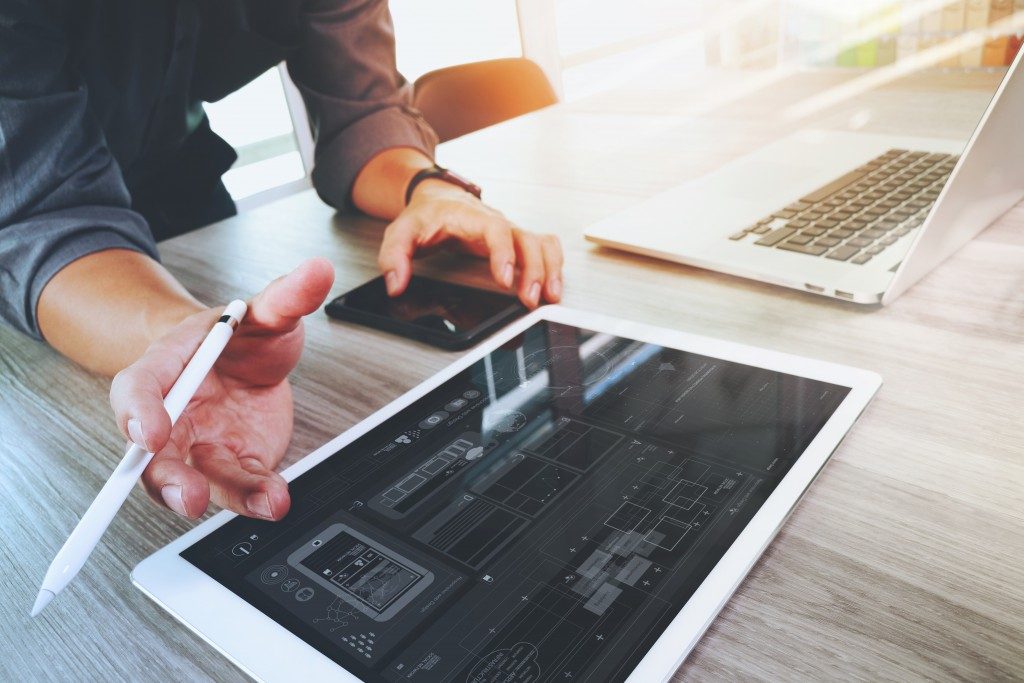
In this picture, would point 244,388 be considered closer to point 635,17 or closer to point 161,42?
point 161,42

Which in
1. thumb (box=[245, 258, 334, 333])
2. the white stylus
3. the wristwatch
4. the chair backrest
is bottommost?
the chair backrest

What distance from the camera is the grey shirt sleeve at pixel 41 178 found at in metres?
0.80

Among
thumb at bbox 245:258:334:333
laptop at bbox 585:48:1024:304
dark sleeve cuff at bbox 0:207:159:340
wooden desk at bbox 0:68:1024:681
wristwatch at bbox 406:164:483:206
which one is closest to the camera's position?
wooden desk at bbox 0:68:1024:681

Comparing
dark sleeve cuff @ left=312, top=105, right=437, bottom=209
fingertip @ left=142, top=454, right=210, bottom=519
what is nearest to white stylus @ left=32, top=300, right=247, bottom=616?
fingertip @ left=142, top=454, right=210, bottom=519

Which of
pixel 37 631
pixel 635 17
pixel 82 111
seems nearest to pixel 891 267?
pixel 37 631

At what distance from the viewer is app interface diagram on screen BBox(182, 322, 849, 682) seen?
385mm

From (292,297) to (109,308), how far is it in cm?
28

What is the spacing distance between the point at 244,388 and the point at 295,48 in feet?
2.60

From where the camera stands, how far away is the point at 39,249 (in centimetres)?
79

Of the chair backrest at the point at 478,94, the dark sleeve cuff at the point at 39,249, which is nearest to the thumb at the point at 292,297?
the dark sleeve cuff at the point at 39,249

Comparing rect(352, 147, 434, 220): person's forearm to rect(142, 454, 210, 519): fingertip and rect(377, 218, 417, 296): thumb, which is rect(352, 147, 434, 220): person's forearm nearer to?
rect(377, 218, 417, 296): thumb

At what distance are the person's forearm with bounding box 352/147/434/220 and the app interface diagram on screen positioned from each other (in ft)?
1.57

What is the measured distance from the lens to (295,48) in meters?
1.22

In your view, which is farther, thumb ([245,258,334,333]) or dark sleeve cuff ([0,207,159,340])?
dark sleeve cuff ([0,207,159,340])
